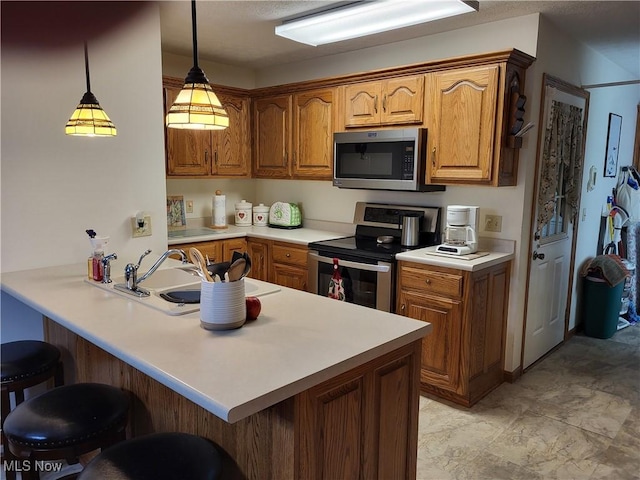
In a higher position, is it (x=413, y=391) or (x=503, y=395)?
(x=413, y=391)

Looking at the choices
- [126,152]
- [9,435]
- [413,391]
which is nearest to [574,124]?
[413,391]

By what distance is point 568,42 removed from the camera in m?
3.32

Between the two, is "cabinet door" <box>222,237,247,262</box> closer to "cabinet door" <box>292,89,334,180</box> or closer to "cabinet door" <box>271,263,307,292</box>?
Result: "cabinet door" <box>271,263,307,292</box>

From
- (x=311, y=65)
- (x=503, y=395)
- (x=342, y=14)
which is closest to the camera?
(x=342, y=14)

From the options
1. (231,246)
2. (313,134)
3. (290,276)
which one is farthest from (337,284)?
(313,134)

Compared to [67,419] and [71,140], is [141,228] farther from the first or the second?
[67,419]

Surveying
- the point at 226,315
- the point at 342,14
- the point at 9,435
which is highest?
the point at 342,14

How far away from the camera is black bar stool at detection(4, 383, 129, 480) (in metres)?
1.46

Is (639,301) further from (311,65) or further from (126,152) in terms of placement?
(126,152)

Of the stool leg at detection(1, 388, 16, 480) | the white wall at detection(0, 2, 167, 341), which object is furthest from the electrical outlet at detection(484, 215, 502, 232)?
Answer: the stool leg at detection(1, 388, 16, 480)

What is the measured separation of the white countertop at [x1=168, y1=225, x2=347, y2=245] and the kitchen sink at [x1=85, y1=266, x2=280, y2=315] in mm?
1131

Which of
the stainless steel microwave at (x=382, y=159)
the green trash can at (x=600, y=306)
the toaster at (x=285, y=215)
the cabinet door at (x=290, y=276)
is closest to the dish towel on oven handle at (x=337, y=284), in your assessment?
the cabinet door at (x=290, y=276)

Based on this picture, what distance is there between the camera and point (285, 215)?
4.26 metres

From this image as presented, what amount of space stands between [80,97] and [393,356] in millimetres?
2000
